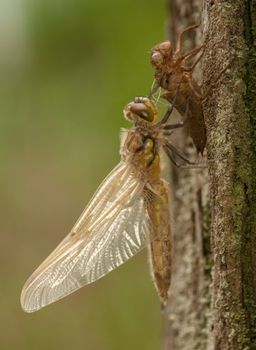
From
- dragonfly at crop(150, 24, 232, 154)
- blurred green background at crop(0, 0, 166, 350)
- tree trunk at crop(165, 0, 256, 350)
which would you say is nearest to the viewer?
tree trunk at crop(165, 0, 256, 350)

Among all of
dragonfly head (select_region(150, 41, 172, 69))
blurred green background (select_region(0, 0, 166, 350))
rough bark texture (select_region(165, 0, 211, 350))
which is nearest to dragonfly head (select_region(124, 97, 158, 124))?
dragonfly head (select_region(150, 41, 172, 69))

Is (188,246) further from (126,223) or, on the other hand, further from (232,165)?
(232,165)

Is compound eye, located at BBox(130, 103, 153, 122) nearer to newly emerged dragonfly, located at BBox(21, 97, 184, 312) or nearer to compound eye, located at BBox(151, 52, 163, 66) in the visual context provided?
newly emerged dragonfly, located at BBox(21, 97, 184, 312)

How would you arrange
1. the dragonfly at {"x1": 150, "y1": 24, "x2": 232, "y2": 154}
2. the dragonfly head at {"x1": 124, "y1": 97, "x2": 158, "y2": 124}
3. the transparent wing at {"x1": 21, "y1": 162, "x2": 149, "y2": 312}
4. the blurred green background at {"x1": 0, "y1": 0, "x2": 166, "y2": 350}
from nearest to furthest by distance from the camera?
the dragonfly at {"x1": 150, "y1": 24, "x2": 232, "y2": 154}
the transparent wing at {"x1": 21, "y1": 162, "x2": 149, "y2": 312}
the dragonfly head at {"x1": 124, "y1": 97, "x2": 158, "y2": 124}
the blurred green background at {"x1": 0, "y1": 0, "x2": 166, "y2": 350}

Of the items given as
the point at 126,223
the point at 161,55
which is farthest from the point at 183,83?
the point at 126,223

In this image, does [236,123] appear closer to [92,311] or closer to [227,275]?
[227,275]

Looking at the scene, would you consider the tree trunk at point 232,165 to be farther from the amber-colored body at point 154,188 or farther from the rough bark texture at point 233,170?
the amber-colored body at point 154,188

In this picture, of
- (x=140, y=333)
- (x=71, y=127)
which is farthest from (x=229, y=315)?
(x=140, y=333)
